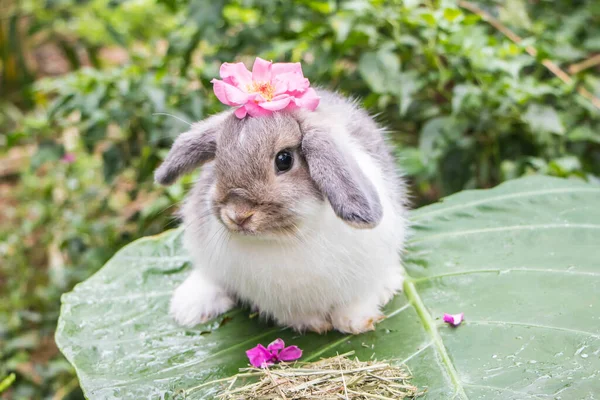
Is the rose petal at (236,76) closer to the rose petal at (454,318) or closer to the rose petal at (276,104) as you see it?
the rose petal at (276,104)

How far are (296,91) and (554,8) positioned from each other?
2951 millimetres

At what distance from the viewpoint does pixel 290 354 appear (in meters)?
2.25

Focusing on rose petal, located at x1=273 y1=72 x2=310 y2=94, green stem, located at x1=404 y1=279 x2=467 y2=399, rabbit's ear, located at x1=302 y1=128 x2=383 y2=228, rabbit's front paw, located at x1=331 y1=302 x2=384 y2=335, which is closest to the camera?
rabbit's ear, located at x1=302 y1=128 x2=383 y2=228

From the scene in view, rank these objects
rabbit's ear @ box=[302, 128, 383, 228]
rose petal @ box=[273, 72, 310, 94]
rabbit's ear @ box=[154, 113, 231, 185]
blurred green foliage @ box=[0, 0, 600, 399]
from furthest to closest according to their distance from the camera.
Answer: blurred green foliage @ box=[0, 0, 600, 399] < rabbit's ear @ box=[154, 113, 231, 185] < rose petal @ box=[273, 72, 310, 94] < rabbit's ear @ box=[302, 128, 383, 228]

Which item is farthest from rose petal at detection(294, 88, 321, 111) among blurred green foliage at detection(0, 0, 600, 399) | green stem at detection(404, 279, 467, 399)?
blurred green foliage at detection(0, 0, 600, 399)

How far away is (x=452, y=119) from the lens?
3.62m

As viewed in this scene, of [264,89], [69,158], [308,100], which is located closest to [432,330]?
[308,100]

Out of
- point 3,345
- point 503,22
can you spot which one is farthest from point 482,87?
point 3,345

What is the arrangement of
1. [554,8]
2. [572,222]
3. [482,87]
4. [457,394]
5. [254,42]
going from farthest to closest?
1. [554,8]
2. [254,42]
3. [482,87]
4. [572,222]
5. [457,394]

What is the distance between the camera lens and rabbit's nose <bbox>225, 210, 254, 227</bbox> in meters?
1.94

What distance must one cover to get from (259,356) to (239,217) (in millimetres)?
572

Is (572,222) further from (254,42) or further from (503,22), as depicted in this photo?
(254,42)

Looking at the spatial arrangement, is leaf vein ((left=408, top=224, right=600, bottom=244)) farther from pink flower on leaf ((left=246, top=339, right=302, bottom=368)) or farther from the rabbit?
pink flower on leaf ((left=246, top=339, right=302, bottom=368))

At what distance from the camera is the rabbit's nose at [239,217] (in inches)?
76.5
